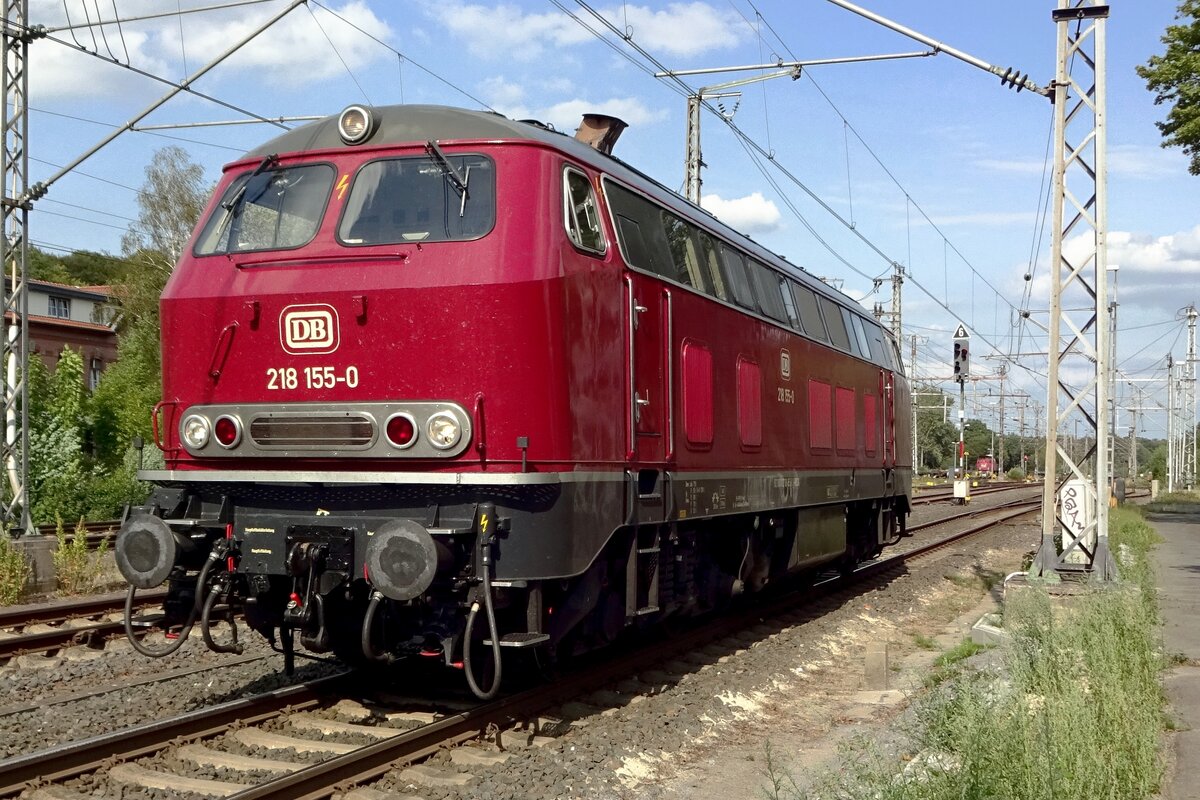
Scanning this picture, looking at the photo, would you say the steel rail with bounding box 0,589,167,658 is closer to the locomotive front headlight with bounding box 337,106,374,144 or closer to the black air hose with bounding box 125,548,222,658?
the black air hose with bounding box 125,548,222,658

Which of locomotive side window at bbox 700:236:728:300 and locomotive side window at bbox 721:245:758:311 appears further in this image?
locomotive side window at bbox 721:245:758:311

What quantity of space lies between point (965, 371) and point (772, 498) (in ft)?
104

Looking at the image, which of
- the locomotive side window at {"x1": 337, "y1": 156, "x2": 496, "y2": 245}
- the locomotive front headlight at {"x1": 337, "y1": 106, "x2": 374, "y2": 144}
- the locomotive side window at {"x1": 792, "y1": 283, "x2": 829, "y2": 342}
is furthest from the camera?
the locomotive side window at {"x1": 792, "y1": 283, "x2": 829, "y2": 342}

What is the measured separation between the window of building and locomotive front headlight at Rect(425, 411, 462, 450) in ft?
177

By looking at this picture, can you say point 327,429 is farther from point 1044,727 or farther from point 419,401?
point 1044,727

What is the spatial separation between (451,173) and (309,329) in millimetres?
1289

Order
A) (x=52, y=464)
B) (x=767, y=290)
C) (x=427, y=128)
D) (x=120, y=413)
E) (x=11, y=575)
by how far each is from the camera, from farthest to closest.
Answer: (x=120, y=413) → (x=52, y=464) → (x=11, y=575) → (x=767, y=290) → (x=427, y=128)

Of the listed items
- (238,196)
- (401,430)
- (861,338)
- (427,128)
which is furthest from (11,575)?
(861,338)

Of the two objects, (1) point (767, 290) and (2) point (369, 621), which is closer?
(2) point (369, 621)

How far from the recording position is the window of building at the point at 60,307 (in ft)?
179

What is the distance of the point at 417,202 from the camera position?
7.20 metres

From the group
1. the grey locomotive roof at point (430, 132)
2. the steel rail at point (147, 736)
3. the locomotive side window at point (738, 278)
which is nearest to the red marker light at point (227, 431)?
the steel rail at point (147, 736)

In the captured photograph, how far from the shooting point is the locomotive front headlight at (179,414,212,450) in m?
7.21

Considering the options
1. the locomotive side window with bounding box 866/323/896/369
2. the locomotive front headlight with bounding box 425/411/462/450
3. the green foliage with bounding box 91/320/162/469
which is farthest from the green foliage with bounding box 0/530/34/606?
the green foliage with bounding box 91/320/162/469
